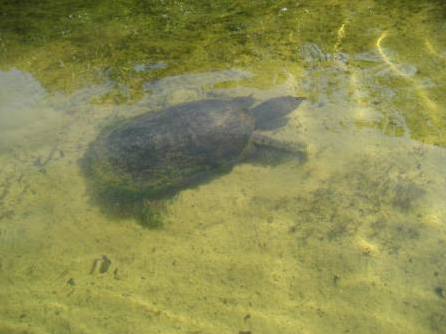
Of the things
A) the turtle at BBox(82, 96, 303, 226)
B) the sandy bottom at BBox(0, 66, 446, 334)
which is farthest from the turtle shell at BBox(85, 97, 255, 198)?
the sandy bottom at BBox(0, 66, 446, 334)

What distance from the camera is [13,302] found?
2.52 meters

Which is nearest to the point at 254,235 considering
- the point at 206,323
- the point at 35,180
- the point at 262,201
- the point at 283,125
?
the point at 262,201

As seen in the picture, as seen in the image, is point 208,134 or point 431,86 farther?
point 431,86

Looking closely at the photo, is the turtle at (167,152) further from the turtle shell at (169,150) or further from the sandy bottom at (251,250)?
the sandy bottom at (251,250)

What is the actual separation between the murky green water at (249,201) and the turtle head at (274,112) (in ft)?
0.36

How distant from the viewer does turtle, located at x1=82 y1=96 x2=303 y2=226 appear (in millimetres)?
2973

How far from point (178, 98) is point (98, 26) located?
2570 millimetres

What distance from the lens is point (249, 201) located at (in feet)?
10.0

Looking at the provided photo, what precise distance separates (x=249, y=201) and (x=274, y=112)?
3.17 ft

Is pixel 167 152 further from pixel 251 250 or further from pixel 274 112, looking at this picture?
pixel 274 112

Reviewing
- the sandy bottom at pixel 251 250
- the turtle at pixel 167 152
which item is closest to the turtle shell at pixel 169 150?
the turtle at pixel 167 152

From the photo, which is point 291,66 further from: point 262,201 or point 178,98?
point 262,201

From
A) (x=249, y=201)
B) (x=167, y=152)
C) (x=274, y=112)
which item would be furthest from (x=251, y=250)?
(x=274, y=112)

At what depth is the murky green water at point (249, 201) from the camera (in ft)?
8.02
